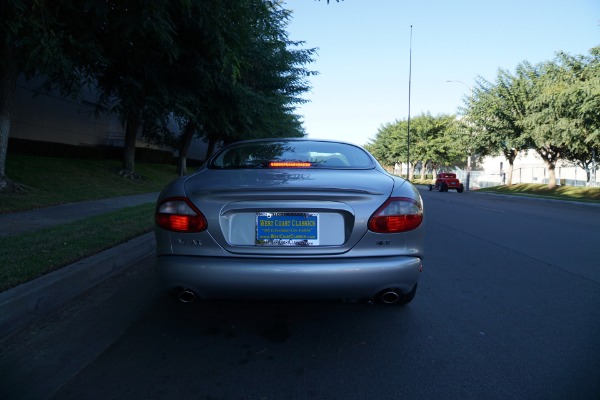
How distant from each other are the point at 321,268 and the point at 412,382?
841 millimetres

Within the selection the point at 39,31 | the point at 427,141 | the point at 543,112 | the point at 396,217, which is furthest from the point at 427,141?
the point at 396,217

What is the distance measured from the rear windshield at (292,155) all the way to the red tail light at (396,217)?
2.41 feet

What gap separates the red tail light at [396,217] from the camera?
280 centimetres

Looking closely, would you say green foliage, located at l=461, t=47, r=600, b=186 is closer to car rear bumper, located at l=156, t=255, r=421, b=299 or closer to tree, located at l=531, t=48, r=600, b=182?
tree, located at l=531, t=48, r=600, b=182

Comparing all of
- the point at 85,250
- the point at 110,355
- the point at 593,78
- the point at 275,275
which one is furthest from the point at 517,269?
the point at 593,78

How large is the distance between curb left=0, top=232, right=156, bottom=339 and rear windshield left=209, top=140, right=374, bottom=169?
67.0 inches

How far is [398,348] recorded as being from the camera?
9.61ft

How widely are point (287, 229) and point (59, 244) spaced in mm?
3739

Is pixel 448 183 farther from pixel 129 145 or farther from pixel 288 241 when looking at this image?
pixel 288 241

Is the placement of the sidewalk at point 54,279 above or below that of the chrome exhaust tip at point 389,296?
below

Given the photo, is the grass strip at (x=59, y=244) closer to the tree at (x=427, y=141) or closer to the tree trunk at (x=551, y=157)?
the tree trunk at (x=551, y=157)

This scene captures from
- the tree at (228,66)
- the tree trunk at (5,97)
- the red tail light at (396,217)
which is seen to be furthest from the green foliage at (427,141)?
the red tail light at (396,217)

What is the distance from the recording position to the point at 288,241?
9.10ft

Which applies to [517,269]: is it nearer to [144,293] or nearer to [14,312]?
[144,293]
